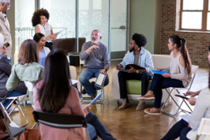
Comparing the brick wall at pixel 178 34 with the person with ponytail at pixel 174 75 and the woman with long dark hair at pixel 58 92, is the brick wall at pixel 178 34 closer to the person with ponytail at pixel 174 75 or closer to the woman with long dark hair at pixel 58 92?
the person with ponytail at pixel 174 75

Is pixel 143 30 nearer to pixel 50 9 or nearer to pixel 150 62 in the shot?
pixel 50 9

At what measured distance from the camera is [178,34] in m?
10.9

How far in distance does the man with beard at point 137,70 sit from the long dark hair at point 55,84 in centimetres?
284

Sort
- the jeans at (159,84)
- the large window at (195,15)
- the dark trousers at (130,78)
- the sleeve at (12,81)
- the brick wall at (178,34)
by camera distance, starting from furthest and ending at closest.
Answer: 1. the large window at (195,15)
2. the brick wall at (178,34)
3. the dark trousers at (130,78)
4. the jeans at (159,84)
5. the sleeve at (12,81)

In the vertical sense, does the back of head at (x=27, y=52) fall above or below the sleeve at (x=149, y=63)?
above

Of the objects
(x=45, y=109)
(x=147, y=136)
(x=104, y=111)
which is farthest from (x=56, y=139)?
(x=104, y=111)

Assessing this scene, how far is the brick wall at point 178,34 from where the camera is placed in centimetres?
1034

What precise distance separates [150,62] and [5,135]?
10.3 ft

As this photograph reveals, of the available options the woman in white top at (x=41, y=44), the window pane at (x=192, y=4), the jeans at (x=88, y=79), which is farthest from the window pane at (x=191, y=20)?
the woman in white top at (x=41, y=44)

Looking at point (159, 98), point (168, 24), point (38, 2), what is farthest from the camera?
point (168, 24)

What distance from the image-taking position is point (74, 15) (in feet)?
31.6

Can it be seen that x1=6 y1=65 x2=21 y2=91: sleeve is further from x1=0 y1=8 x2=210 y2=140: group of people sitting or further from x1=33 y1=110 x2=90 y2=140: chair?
x1=33 y1=110 x2=90 y2=140: chair

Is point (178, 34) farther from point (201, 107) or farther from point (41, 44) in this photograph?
point (201, 107)

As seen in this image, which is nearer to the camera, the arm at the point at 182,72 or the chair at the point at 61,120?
the chair at the point at 61,120
